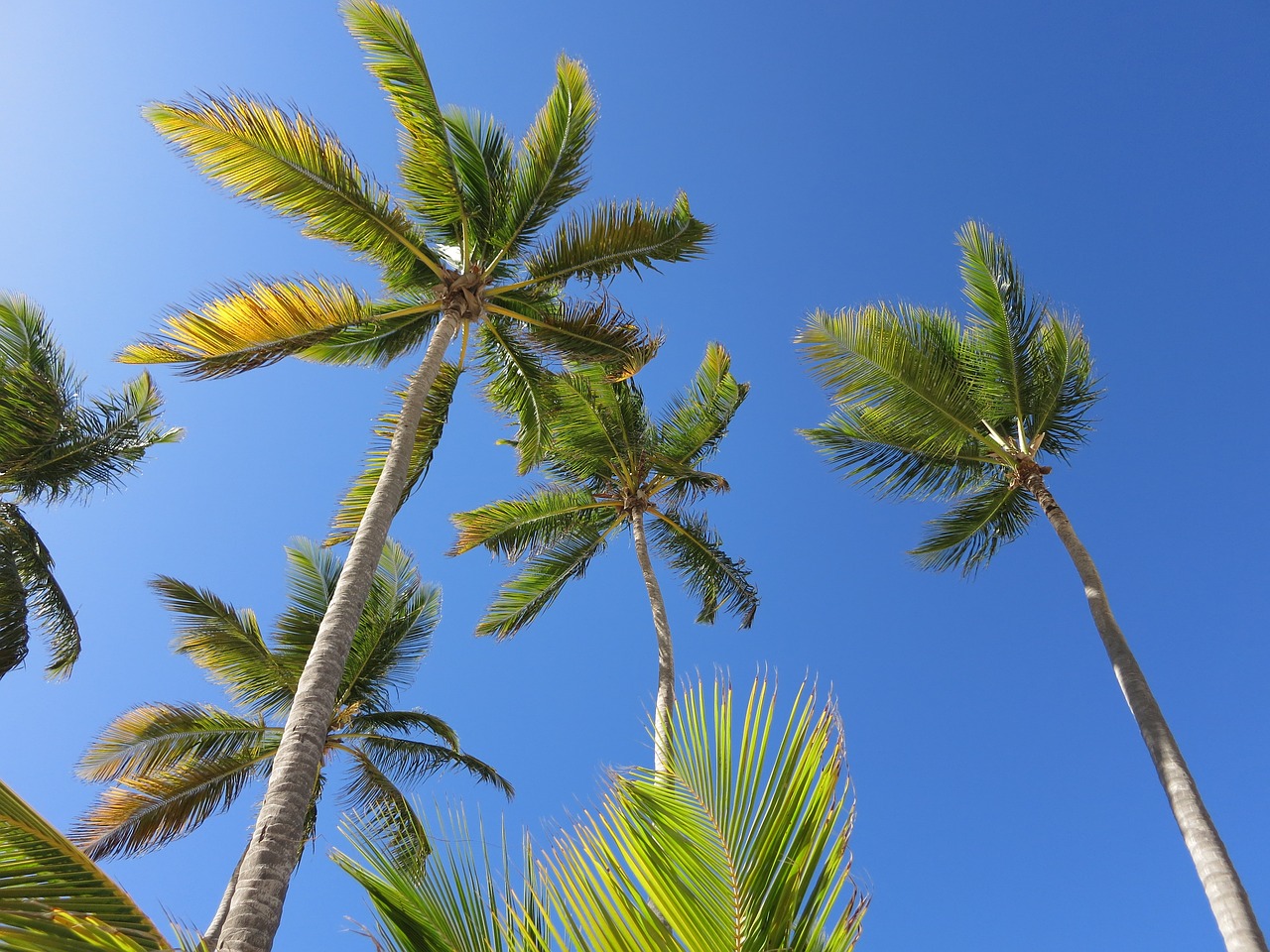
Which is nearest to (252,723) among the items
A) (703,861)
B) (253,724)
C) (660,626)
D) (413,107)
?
(253,724)

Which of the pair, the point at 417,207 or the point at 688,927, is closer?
the point at 688,927

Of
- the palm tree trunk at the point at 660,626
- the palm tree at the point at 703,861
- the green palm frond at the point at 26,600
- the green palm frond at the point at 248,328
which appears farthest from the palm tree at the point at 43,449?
the palm tree at the point at 703,861

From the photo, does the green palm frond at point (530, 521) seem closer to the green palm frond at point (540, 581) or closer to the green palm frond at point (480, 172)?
the green palm frond at point (540, 581)

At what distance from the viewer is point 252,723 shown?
13531 mm

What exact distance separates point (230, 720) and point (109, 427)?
4965mm

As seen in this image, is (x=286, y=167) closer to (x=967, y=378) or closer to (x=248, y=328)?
(x=248, y=328)

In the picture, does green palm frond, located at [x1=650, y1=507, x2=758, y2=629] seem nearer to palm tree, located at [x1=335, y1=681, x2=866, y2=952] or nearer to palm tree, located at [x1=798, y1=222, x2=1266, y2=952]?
palm tree, located at [x1=798, y1=222, x2=1266, y2=952]

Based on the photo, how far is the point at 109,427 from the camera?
42.5 feet

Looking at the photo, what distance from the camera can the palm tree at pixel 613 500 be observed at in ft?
45.4

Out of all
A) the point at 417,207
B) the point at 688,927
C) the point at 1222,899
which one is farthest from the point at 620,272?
the point at 688,927

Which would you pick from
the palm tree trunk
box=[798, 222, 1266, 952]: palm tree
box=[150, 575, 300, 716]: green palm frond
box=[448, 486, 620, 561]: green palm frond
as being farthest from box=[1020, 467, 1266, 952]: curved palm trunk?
box=[150, 575, 300, 716]: green palm frond

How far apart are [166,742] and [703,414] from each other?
10106 millimetres

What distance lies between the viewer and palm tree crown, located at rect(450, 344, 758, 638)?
13914 millimetres

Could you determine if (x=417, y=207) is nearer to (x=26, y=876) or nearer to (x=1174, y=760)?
(x=26, y=876)
